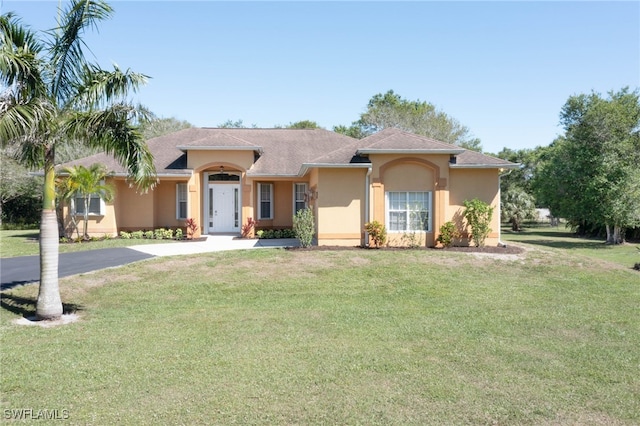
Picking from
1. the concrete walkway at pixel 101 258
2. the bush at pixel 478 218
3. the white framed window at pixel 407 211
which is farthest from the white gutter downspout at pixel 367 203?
the concrete walkway at pixel 101 258

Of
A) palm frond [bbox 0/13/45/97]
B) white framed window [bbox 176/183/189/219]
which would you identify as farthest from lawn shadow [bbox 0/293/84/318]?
white framed window [bbox 176/183/189/219]

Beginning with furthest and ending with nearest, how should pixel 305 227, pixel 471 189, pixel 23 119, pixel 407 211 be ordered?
pixel 471 189, pixel 407 211, pixel 305 227, pixel 23 119

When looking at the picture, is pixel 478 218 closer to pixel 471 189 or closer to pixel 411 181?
pixel 471 189

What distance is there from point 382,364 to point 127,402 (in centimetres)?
344

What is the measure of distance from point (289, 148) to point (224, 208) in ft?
17.3

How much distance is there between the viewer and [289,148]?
81.4ft

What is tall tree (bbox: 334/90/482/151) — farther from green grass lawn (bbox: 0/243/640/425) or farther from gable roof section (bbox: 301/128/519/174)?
green grass lawn (bbox: 0/243/640/425)

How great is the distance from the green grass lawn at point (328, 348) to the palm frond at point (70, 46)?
484 cm

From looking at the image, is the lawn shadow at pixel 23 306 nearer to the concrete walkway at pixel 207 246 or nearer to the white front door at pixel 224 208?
the concrete walkway at pixel 207 246

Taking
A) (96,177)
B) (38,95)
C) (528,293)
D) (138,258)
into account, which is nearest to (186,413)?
(38,95)

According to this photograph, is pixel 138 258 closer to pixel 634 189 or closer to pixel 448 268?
pixel 448 268

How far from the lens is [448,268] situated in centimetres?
1377

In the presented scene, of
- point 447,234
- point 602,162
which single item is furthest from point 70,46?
point 602,162

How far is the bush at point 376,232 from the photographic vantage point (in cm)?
1659
